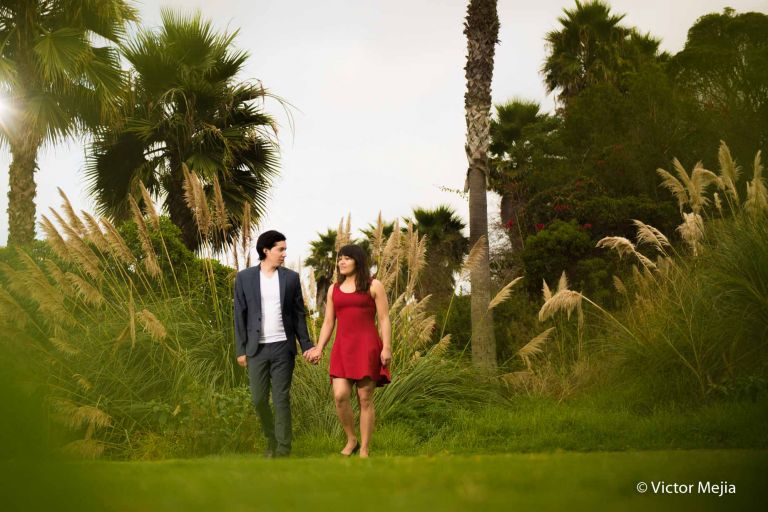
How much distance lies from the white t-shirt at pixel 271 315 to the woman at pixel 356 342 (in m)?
0.36

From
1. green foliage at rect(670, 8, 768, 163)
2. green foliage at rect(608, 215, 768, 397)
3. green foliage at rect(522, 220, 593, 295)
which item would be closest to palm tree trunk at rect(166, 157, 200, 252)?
green foliage at rect(522, 220, 593, 295)

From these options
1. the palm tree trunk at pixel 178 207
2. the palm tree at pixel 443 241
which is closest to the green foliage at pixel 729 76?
the palm tree at pixel 443 241

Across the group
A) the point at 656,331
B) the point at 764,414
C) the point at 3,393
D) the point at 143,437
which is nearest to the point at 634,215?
the point at 656,331

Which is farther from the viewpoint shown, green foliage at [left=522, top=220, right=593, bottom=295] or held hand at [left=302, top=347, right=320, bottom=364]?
green foliage at [left=522, top=220, right=593, bottom=295]

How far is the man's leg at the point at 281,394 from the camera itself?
24.2 feet

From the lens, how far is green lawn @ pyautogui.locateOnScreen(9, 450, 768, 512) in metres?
3.07

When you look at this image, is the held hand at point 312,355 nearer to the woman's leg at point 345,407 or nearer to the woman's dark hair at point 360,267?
the woman's leg at point 345,407

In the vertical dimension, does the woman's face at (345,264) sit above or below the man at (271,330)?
above

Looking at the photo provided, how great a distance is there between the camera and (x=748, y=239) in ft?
31.2

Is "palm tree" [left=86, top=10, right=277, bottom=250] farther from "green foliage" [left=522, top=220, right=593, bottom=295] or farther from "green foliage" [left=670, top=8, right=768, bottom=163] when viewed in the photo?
"green foliage" [left=670, top=8, right=768, bottom=163]

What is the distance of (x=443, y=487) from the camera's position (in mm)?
3566

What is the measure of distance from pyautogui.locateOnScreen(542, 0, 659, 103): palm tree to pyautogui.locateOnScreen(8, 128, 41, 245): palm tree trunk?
60.5 ft

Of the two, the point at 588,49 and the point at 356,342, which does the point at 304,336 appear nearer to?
the point at 356,342

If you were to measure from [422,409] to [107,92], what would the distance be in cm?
1096
